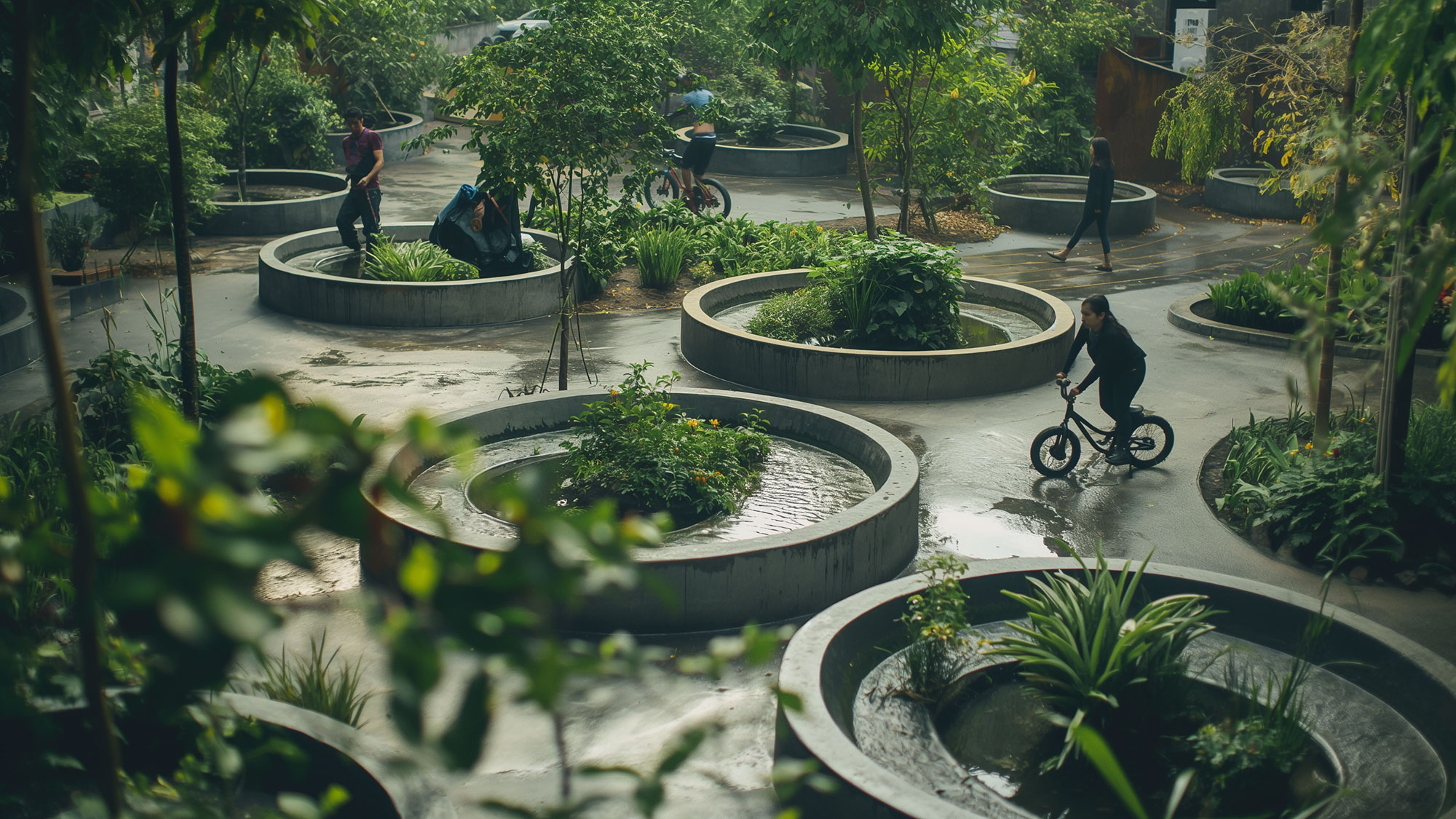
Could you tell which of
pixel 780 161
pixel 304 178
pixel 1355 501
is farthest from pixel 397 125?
pixel 1355 501

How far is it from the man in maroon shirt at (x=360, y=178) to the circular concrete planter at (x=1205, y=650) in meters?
9.91

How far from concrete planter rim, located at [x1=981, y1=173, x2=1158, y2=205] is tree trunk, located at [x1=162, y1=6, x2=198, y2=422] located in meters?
13.2

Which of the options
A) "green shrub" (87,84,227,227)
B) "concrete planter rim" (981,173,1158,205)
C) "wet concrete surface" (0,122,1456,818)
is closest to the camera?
"wet concrete surface" (0,122,1456,818)

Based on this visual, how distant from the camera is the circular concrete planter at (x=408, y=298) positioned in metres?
11.9

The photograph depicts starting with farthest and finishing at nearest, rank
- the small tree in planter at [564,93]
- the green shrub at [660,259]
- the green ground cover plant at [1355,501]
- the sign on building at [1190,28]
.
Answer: the sign on building at [1190,28], the green shrub at [660,259], the small tree in planter at [564,93], the green ground cover plant at [1355,501]

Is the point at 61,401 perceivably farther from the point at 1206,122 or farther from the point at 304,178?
the point at 304,178

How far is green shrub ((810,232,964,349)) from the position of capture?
10.5 meters

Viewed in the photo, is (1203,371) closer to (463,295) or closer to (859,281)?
(859,281)

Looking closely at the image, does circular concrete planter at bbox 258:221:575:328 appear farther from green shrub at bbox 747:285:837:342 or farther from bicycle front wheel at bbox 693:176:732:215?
bicycle front wheel at bbox 693:176:732:215

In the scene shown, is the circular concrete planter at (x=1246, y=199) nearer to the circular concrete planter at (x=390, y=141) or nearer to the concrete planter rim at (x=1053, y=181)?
the concrete planter rim at (x=1053, y=181)

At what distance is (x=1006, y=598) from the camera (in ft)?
19.1

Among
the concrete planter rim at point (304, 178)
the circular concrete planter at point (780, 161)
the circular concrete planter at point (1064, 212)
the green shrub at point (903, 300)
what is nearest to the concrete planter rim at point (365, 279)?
the green shrub at point (903, 300)

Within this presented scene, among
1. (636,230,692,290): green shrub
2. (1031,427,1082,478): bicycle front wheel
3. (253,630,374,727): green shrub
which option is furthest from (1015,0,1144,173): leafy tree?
(253,630,374,727): green shrub

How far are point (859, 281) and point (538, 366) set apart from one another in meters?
3.03
